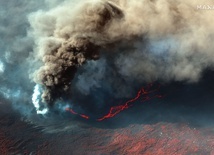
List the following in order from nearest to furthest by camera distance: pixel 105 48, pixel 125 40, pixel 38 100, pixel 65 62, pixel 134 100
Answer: pixel 38 100 < pixel 65 62 < pixel 134 100 < pixel 105 48 < pixel 125 40

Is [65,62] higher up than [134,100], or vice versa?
[65,62]

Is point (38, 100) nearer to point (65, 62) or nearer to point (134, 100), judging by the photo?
point (65, 62)

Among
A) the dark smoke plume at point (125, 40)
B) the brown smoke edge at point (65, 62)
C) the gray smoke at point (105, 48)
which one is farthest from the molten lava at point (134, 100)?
the brown smoke edge at point (65, 62)

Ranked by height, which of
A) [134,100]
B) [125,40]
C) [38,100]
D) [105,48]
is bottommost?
[134,100]

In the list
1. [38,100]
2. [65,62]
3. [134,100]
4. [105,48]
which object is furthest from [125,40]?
[38,100]

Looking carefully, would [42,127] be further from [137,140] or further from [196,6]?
[196,6]

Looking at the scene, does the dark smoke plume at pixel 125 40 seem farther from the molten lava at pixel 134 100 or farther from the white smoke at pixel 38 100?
the molten lava at pixel 134 100

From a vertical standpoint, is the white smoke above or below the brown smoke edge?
below

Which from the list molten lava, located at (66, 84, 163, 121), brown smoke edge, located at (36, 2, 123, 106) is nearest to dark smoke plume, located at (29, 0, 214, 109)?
brown smoke edge, located at (36, 2, 123, 106)

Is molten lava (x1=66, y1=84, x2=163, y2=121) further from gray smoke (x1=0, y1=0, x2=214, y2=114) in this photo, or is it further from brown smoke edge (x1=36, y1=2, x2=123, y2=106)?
brown smoke edge (x1=36, y1=2, x2=123, y2=106)

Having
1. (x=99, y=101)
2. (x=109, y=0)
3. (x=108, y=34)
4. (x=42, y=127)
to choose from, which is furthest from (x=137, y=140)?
(x=109, y=0)

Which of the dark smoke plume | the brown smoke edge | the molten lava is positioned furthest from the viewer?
the dark smoke plume
